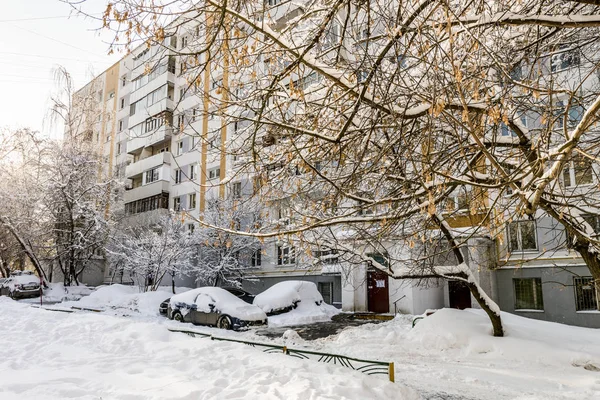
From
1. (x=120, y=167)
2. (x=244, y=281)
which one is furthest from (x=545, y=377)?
(x=120, y=167)

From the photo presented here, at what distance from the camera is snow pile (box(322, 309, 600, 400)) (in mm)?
7721

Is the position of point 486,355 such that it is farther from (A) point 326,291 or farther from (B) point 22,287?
(B) point 22,287

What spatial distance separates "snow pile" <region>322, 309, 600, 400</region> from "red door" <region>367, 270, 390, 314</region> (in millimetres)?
9702

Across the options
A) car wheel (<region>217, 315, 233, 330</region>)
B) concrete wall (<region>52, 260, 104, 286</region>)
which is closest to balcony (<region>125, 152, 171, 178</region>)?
concrete wall (<region>52, 260, 104, 286</region>)

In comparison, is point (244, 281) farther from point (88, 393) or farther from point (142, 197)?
point (88, 393)

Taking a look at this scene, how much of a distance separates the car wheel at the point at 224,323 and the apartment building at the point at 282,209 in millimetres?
3558

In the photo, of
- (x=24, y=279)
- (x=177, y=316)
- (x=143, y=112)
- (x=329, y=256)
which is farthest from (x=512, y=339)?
(x=143, y=112)

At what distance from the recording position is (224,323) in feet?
52.6

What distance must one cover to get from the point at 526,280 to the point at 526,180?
17137mm

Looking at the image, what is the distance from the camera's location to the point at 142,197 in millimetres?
35469

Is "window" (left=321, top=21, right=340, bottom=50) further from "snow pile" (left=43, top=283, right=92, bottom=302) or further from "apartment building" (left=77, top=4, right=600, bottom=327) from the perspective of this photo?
"snow pile" (left=43, top=283, right=92, bottom=302)

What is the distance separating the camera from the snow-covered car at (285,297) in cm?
1856

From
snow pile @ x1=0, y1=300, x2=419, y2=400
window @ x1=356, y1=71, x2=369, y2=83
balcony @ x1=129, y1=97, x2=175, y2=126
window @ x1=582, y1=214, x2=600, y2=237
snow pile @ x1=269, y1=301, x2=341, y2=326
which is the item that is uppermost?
balcony @ x1=129, y1=97, x2=175, y2=126

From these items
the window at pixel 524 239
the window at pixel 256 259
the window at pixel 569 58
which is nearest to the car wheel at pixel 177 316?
the window at pixel 256 259
